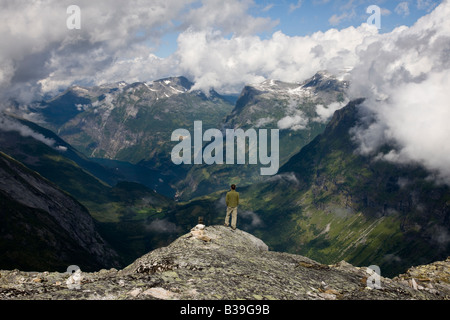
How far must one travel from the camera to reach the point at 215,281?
16.2m

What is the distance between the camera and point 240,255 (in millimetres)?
23625

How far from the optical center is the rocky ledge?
13869 millimetres

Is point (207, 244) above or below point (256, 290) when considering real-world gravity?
above

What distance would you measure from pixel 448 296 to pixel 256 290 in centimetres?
1937

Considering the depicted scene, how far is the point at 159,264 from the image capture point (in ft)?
58.6

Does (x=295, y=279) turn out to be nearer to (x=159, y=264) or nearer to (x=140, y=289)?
(x=159, y=264)

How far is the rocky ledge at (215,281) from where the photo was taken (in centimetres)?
1387
